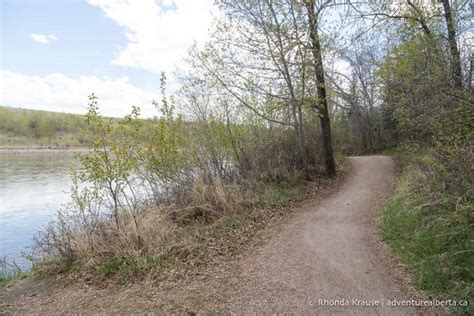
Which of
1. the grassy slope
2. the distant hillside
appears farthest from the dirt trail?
the distant hillside

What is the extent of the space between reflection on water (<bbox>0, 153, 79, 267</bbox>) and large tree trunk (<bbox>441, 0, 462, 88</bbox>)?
31.2 ft

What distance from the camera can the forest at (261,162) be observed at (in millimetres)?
5117

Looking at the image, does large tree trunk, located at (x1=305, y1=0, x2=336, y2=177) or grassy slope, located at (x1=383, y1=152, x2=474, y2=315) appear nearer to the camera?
grassy slope, located at (x1=383, y1=152, x2=474, y2=315)

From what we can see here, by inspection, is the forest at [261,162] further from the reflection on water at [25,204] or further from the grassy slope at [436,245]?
the reflection on water at [25,204]

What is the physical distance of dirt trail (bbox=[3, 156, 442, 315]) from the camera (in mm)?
3928

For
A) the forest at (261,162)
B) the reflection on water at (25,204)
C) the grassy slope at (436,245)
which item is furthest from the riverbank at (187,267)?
the reflection on water at (25,204)

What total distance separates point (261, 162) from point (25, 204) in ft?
38.3

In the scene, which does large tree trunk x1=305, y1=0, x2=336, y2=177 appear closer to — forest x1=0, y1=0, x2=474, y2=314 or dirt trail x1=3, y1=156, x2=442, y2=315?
forest x1=0, y1=0, x2=474, y2=314

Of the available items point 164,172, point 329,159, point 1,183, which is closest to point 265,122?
point 329,159

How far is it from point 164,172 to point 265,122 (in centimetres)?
464

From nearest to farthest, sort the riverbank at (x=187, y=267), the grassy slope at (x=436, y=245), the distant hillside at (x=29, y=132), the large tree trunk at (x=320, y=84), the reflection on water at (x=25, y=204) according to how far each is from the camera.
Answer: the grassy slope at (x=436, y=245) → the riverbank at (x=187, y=267) → the reflection on water at (x=25, y=204) → the large tree trunk at (x=320, y=84) → the distant hillside at (x=29, y=132)

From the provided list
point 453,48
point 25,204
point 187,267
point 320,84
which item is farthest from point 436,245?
point 25,204

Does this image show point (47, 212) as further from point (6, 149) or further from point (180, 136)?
point (6, 149)

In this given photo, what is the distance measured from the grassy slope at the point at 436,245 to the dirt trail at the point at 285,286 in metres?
0.27
